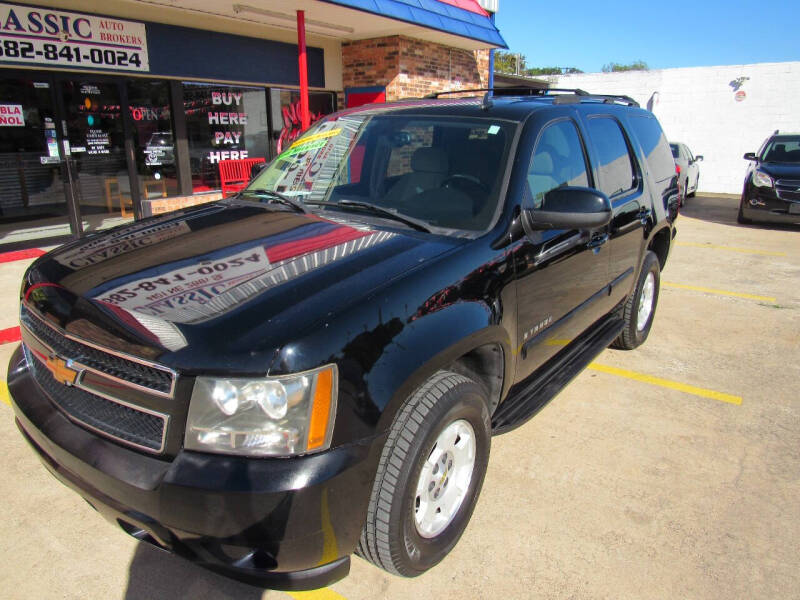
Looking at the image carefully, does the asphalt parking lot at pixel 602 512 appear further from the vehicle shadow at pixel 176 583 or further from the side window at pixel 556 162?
the side window at pixel 556 162

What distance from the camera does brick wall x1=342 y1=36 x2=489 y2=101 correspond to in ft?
38.1

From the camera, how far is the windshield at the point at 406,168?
2828mm

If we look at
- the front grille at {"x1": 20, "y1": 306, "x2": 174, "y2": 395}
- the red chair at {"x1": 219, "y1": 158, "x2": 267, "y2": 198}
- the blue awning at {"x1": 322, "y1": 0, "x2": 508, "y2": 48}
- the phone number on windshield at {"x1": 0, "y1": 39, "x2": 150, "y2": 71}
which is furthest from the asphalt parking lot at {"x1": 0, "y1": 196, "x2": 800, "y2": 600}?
the blue awning at {"x1": 322, "y1": 0, "x2": 508, "y2": 48}

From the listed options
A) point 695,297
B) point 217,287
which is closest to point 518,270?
point 217,287

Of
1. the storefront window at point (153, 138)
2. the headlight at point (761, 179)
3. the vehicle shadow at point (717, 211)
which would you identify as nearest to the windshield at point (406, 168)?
the storefront window at point (153, 138)

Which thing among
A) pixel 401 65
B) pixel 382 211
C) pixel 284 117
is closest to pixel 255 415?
pixel 382 211

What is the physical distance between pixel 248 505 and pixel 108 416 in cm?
68

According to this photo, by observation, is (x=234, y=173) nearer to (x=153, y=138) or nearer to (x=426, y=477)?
(x=153, y=138)

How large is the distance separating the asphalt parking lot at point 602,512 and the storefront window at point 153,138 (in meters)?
5.87

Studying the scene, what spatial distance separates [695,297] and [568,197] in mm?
4836

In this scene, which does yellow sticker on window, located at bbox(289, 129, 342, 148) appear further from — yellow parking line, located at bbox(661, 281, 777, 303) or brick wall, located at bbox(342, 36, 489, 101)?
brick wall, located at bbox(342, 36, 489, 101)

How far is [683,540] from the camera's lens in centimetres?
265

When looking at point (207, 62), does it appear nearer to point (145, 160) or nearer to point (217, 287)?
point (145, 160)

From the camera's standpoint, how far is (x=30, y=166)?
8.55m
